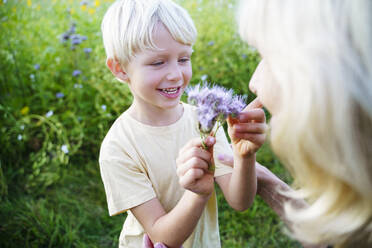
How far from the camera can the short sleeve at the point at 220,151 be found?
1614 mm

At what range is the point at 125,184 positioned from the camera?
4.81ft

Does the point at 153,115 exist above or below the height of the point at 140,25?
below

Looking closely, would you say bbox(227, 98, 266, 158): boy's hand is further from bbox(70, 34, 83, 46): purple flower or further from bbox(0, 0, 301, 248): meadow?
bbox(70, 34, 83, 46): purple flower

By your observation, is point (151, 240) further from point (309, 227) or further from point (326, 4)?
point (326, 4)

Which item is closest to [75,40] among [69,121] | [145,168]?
[69,121]

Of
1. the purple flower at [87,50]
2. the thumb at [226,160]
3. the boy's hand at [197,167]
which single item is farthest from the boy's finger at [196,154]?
the purple flower at [87,50]

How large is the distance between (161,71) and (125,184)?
492 mm

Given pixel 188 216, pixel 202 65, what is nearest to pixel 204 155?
pixel 188 216

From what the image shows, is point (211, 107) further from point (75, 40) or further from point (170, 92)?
point (75, 40)

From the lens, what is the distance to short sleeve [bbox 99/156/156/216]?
4.78ft

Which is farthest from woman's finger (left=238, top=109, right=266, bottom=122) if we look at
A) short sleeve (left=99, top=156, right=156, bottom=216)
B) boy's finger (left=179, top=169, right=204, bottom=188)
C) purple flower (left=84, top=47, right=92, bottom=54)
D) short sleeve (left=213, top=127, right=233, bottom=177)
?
purple flower (left=84, top=47, right=92, bottom=54)

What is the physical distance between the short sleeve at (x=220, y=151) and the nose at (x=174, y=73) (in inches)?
12.6

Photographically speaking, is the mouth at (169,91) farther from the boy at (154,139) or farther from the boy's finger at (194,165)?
the boy's finger at (194,165)

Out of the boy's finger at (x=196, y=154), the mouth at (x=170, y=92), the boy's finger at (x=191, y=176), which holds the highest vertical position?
the mouth at (x=170, y=92)
